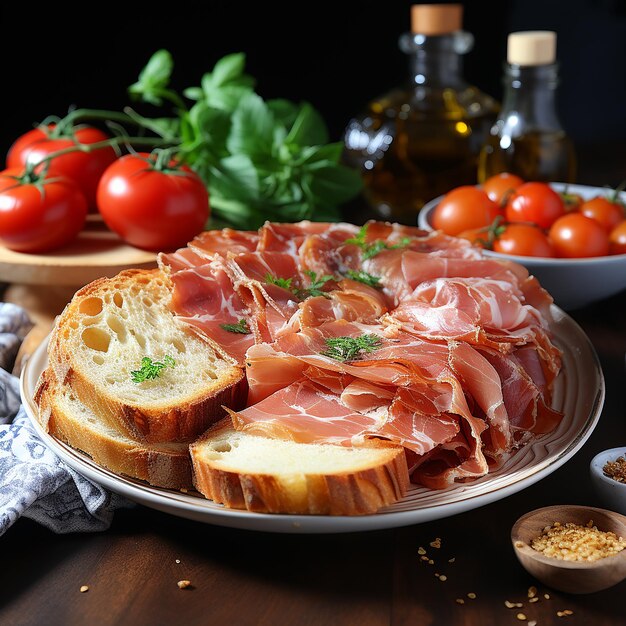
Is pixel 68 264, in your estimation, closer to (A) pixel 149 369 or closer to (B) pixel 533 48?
(A) pixel 149 369

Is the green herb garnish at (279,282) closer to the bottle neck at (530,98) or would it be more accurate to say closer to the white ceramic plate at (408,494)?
the white ceramic plate at (408,494)

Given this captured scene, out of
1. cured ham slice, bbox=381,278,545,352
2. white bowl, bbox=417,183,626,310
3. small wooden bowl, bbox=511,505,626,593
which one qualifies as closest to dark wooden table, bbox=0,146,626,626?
small wooden bowl, bbox=511,505,626,593

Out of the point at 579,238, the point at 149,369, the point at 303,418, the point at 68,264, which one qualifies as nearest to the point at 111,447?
the point at 149,369

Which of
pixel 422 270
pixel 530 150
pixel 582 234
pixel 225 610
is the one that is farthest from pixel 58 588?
pixel 530 150

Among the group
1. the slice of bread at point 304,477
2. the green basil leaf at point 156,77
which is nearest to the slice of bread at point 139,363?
the slice of bread at point 304,477

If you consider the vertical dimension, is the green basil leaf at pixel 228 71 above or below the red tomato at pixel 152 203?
above

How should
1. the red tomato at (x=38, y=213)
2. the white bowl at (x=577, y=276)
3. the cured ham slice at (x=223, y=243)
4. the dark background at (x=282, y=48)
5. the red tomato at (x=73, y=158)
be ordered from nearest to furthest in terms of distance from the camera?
the cured ham slice at (x=223, y=243) < the white bowl at (x=577, y=276) < the red tomato at (x=38, y=213) < the red tomato at (x=73, y=158) < the dark background at (x=282, y=48)

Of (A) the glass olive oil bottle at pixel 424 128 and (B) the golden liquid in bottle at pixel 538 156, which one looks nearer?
(B) the golden liquid in bottle at pixel 538 156
